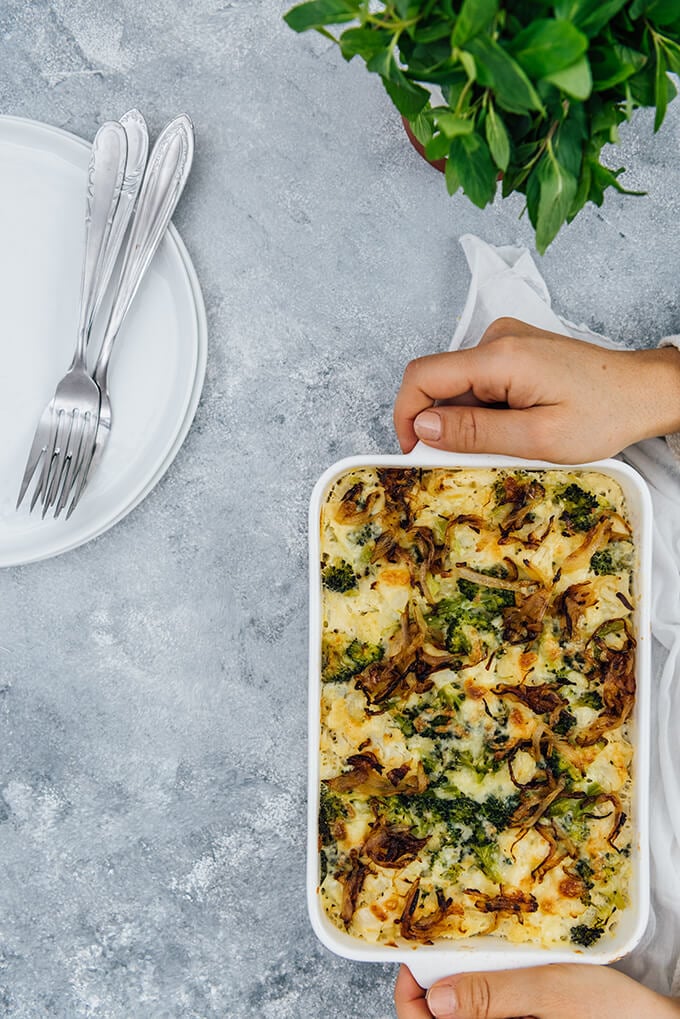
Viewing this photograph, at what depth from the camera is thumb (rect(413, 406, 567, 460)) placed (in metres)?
1.25

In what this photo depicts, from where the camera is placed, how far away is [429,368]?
129 cm

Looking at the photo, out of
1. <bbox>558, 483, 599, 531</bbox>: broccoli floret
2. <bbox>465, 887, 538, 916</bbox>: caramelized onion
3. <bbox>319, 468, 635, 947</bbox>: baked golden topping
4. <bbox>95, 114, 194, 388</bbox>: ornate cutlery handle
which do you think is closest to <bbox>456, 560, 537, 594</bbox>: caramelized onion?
<bbox>319, 468, 635, 947</bbox>: baked golden topping

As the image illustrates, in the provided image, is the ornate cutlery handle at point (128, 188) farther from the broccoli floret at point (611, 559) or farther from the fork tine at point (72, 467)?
the broccoli floret at point (611, 559)

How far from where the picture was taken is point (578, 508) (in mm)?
1333

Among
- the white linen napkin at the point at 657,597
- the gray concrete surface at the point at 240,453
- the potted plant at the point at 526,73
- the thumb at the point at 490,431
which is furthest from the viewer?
the gray concrete surface at the point at 240,453

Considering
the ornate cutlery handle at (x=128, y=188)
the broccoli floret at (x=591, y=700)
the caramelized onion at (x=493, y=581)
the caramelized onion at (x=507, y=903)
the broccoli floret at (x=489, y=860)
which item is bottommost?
the caramelized onion at (x=507, y=903)

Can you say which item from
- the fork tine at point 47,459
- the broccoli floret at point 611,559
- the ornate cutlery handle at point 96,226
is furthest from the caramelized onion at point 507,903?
the ornate cutlery handle at point 96,226

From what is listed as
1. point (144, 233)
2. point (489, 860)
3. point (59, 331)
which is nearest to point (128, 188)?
point (144, 233)

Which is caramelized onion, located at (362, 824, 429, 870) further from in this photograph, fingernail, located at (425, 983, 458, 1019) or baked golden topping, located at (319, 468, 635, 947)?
fingernail, located at (425, 983, 458, 1019)

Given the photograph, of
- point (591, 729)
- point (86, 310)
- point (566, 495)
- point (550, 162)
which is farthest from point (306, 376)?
point (591, 729)

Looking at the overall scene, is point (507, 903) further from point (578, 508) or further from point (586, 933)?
point (578, 508)

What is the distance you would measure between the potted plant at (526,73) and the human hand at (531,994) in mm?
989

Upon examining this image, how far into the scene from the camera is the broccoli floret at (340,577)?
1.33 m

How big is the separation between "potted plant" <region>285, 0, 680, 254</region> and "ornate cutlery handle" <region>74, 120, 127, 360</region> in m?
0.56
